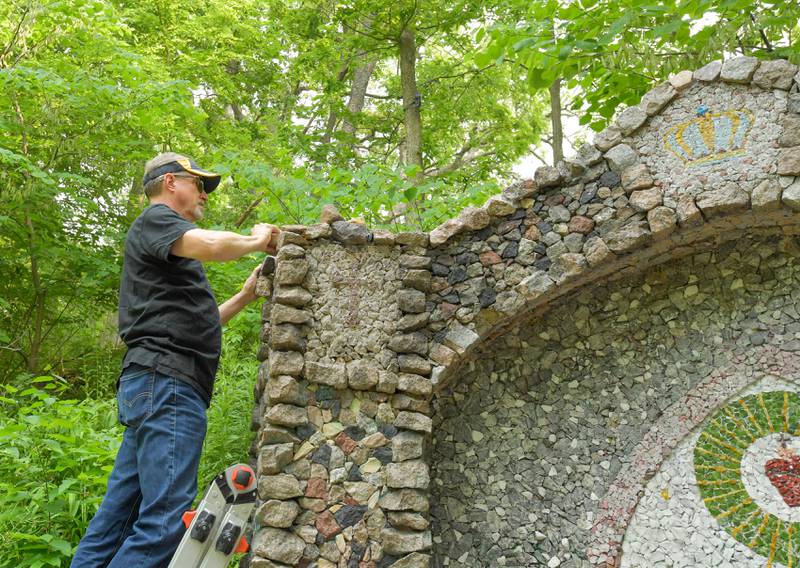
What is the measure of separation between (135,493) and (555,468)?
Answer: 1.95 m

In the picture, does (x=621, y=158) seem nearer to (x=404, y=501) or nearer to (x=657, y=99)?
(x=657, y=99)

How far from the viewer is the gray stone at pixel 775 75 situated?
298 cm

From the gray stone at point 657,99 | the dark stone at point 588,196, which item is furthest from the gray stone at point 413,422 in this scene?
the gray stone at point 657,99

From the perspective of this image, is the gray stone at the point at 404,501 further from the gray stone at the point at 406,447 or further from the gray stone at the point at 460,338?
the gray stone at the point at 460,338

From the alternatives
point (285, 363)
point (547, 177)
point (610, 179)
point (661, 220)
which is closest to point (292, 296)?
point (285, 363)

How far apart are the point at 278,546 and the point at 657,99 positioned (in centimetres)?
266

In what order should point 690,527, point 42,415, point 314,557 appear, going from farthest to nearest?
point 42,415 → point 690,527 → point 314,557

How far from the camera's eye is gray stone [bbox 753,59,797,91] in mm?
2982

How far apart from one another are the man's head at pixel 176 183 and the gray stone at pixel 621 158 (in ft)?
6.00

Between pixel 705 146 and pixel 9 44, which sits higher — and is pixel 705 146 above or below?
below

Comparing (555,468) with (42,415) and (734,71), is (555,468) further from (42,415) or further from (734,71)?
(42,415)

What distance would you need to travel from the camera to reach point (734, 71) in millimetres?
3070

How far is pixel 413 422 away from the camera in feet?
9.57

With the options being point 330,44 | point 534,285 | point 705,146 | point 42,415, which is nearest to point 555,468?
point 534,285
